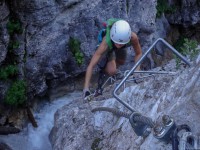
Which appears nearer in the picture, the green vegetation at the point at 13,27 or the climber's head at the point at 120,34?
the climber's head at the point at 120,34

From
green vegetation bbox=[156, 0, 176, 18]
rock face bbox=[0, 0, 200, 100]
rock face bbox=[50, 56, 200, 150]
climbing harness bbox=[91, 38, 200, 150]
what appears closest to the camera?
climbing harness bbox=[91, 38, 200, 150]

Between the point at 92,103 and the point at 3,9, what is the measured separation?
431cm

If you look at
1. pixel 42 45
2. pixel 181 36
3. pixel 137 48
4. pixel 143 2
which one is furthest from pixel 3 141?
pixel 181 36

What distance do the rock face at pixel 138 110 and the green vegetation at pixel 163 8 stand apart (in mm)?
8379

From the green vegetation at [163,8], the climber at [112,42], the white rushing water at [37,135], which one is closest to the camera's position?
the climber at [112,42]

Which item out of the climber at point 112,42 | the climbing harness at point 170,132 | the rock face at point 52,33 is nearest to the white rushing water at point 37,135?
the rock face at point 52,33

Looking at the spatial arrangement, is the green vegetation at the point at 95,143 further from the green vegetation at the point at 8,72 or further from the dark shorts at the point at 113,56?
the green vegetation at the point at 8,72

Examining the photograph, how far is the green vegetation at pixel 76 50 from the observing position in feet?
35.0

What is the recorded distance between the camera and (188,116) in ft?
10.7

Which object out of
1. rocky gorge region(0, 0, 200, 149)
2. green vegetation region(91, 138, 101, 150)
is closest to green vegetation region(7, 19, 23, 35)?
rocky gorge region(0, 0, 200, 149)

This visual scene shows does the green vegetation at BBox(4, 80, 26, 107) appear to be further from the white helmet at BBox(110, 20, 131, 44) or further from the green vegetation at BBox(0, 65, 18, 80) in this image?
the white helmet at BBox(110, 20, 131, 44)

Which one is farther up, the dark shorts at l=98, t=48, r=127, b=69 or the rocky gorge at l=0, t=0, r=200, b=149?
the dark shorts at l=98, t=48, r=127, b=69

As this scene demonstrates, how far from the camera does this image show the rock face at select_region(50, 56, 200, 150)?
133 inches

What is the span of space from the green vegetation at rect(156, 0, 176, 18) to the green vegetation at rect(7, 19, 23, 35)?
5.94 metres
